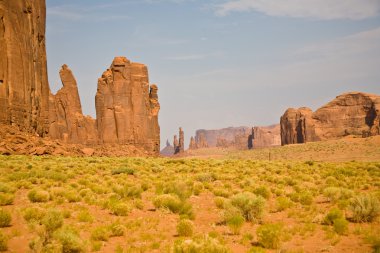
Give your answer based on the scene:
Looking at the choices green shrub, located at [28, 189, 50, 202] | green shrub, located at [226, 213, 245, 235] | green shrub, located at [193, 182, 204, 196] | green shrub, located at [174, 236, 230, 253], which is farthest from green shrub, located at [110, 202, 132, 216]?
green shrub, located at [174, 236, 230, 253]

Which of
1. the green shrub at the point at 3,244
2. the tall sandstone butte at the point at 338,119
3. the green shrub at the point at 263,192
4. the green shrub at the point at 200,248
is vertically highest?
the tall sandstone butte at the point at 338,119

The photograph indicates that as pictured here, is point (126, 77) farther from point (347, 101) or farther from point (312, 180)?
point (347, 101)

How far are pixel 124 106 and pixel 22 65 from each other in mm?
28932

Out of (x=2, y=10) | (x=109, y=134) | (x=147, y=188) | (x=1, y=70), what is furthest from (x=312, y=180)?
(x=109, y=134)

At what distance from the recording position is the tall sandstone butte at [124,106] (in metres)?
66.2

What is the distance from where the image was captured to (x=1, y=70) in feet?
118

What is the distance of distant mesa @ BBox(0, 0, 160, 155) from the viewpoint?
121 feet

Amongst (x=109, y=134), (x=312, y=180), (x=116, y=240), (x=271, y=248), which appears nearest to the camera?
(x=271, y=248)

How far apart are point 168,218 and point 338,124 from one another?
11627 cm

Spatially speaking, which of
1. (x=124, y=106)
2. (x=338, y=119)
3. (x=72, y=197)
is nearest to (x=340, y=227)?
(x=72, y=197)

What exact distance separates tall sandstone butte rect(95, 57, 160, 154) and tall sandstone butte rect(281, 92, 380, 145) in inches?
2700

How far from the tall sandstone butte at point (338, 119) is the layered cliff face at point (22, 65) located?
93358 millimetres

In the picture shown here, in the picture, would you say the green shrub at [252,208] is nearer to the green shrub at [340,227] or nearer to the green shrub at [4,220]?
the green shrub at [340,227]

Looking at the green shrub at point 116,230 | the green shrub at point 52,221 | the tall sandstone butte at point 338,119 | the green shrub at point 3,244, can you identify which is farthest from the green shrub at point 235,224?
the tall sandstone butte at point 338,119
